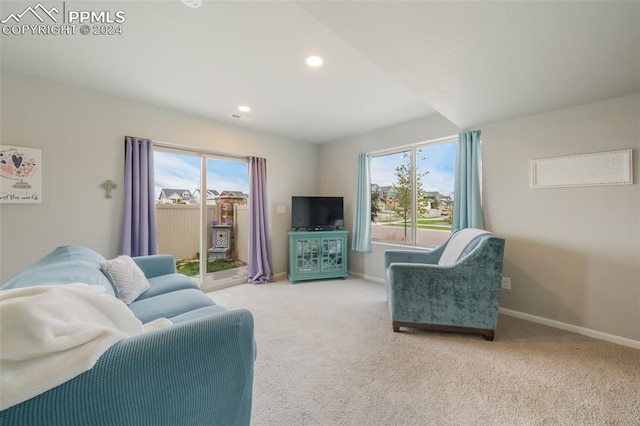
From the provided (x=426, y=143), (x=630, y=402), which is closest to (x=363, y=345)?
(x=630, y=402)

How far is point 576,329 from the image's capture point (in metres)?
2.25

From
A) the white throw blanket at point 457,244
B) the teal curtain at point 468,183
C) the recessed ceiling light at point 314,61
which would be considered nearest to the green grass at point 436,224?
the teal curtain at point 468,183

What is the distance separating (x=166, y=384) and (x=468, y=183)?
10.5 ft

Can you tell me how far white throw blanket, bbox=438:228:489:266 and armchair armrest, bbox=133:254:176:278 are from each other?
113 inches

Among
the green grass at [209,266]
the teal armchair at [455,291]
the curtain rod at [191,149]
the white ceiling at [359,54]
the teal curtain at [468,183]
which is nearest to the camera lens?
the white ceiling at [359,54]

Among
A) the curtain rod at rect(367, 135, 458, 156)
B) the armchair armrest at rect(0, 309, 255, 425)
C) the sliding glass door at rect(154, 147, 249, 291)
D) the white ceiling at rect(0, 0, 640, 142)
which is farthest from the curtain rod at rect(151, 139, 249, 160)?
the armchair armrest at rect(0, 309, 255, 425)

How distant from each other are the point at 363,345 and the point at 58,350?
1.91 meters

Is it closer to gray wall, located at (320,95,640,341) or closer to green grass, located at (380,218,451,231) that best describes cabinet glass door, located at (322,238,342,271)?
green grass, located at (380,218,451,231)

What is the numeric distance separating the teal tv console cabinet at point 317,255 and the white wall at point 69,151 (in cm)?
220

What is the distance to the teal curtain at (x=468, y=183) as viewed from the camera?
9.12 feet

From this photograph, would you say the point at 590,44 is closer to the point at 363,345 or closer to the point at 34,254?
the point at 363,345

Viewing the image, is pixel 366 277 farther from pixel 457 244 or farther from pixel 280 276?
pixel 457 244

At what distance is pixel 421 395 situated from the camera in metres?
1.47

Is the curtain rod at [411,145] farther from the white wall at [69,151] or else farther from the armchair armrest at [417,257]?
the white wall at [69,151]
